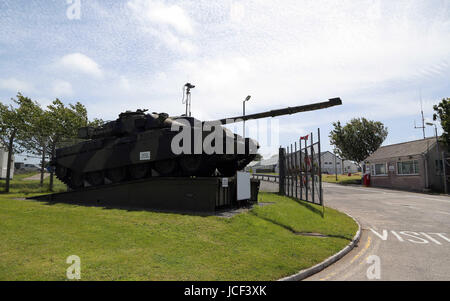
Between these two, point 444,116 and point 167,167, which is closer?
point 167,167

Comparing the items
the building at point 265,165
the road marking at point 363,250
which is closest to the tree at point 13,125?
the road marking at point 363,250

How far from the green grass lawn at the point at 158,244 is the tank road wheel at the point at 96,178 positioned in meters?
4.51

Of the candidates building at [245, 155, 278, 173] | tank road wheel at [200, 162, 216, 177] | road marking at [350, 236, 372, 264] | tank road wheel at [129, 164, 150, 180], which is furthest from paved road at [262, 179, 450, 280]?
building at [245, 155, 278, 173]

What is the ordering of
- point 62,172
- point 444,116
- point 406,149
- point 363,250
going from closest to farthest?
point 363,250 < point 62,172 < point 444,116 < point 406,149

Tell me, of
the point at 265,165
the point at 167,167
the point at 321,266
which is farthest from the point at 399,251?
the point at 265,165

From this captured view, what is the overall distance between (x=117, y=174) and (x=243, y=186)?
6.20m

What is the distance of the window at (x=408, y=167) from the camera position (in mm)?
30573

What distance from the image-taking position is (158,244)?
6.58m

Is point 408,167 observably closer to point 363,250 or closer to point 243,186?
point 243,186

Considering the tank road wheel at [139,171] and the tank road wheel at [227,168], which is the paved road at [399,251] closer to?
the tank road wheel at [227,168]

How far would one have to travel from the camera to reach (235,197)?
1216cm

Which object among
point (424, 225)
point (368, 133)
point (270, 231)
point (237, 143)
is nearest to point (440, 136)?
point (368, 133)
